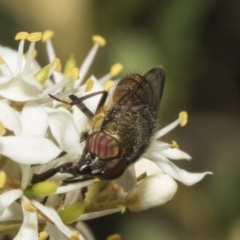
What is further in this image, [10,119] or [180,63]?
[180,63]

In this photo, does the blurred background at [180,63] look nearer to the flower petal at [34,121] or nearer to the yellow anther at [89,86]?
the yellow anther at [89,86]

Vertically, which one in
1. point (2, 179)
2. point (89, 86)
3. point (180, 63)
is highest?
point (89, 86)

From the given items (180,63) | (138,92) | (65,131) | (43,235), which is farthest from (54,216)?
(180,63)

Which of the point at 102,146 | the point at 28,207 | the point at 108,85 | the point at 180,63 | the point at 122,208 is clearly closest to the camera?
the point at 102,146

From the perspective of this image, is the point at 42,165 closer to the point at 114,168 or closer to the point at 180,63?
the point at 114,168

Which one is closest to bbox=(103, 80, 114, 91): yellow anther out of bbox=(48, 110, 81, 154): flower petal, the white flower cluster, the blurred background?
the white flower cluster

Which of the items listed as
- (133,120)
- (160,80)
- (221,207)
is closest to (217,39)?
(221,207)
